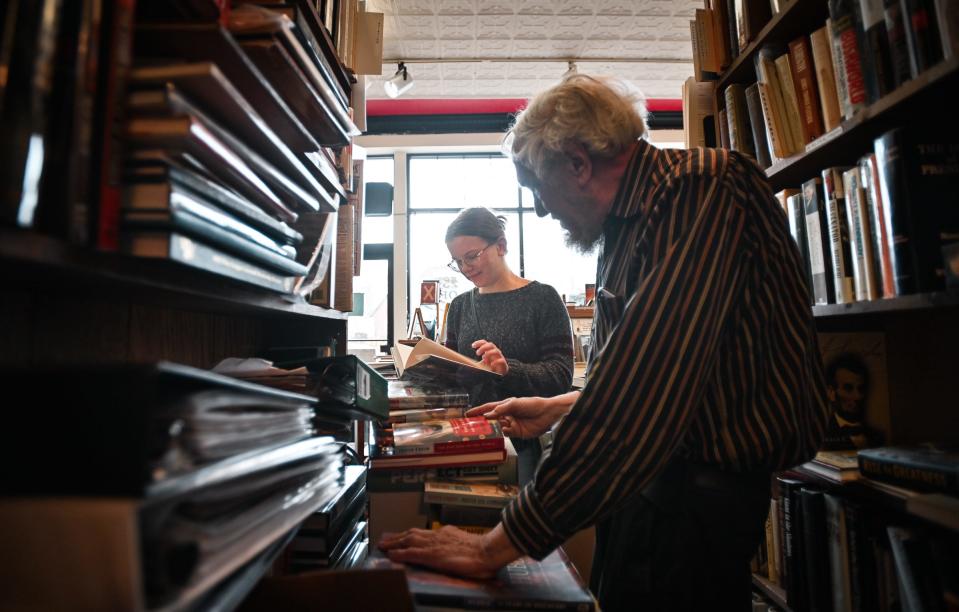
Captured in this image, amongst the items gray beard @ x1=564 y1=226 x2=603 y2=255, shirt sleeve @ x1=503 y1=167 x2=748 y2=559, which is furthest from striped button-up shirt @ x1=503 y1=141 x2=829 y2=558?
gray beard @ x1=564 y1=226 x2=603 y2=255

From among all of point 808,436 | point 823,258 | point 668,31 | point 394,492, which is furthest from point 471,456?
point 668,31

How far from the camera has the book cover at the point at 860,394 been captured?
122 cm

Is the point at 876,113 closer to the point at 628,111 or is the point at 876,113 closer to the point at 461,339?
the point at 628,111

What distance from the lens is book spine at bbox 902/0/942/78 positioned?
32.4 inches

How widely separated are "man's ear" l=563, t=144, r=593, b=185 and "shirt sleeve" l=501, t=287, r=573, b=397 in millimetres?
815

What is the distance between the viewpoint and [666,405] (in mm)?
714

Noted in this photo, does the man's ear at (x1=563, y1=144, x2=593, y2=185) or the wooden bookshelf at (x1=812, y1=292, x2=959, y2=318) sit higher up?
the man's ear at (x1=563, y1=144, x2=593, y2=185)

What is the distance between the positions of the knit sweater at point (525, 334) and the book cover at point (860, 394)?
776 millimetres

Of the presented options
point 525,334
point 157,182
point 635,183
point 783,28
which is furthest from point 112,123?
point 525,334

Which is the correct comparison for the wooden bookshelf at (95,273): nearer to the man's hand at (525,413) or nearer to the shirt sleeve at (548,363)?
the man's hand at (525,413)

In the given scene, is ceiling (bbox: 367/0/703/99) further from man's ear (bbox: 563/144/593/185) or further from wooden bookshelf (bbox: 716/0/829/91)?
man's ear (bbox: 563/144/593/185)

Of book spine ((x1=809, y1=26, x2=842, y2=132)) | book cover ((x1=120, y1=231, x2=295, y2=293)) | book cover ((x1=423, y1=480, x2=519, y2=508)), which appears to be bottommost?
book cover ((x1=423, y1=480, x2=519, y2=508))

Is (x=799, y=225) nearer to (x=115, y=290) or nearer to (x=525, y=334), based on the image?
(x=525, y=334)

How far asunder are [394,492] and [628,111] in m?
0.87
